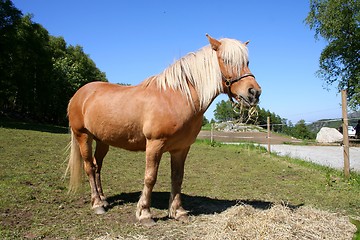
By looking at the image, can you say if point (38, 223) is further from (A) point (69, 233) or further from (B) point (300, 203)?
(B) point (300, 203)

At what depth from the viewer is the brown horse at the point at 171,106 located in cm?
368

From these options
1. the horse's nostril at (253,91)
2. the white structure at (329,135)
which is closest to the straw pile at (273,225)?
the horse's nostril at (253,91)

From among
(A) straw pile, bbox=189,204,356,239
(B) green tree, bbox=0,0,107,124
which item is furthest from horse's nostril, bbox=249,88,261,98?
(B) green tree, bbox=0,0,107,124

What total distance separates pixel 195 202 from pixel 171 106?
6.41 feet

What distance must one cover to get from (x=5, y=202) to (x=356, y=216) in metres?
4.97

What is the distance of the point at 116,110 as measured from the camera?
13.5 feet

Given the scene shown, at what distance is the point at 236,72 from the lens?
3662mm

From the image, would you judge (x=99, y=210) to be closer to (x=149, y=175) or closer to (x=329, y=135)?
(x=149, y=175)

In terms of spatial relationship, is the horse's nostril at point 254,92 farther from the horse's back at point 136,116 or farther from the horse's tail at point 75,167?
the horse's tail at point 75,167

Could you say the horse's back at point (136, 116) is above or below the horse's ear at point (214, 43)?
below

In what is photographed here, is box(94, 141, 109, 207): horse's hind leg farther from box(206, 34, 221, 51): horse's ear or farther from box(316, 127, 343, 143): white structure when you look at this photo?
box(316, 127, 343, 143): white structure

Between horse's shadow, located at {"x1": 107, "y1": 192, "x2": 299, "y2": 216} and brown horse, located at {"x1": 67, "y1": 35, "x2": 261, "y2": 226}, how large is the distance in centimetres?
49

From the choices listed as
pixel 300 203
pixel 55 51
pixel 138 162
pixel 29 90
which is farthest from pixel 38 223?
pixel 55 51

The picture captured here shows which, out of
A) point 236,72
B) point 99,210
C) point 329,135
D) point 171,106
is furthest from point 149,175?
point 329,135
